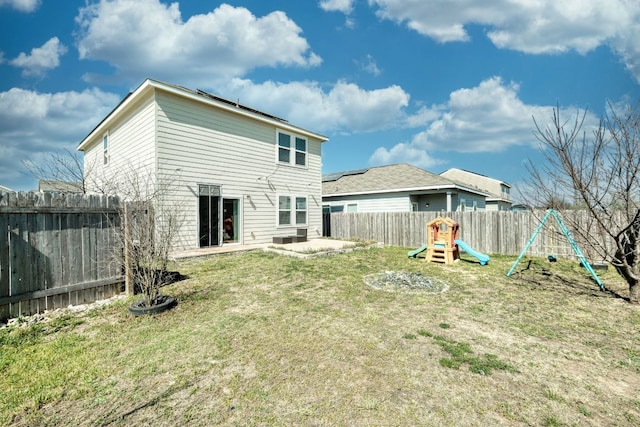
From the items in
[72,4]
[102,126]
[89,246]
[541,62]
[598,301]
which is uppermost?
[72,4]

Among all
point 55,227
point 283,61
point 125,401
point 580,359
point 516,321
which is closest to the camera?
point 125,401

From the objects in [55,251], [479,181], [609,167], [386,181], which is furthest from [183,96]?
[479,181]

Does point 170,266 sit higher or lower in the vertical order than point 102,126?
lower

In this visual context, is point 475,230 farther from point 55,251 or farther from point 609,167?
point 55,251

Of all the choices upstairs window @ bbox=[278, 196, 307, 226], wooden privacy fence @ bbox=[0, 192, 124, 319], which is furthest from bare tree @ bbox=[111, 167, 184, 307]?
upstairs window @ bbox=[278, 196, 307, 226]

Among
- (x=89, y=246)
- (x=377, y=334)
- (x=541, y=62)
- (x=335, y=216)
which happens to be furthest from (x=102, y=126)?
(x=541, y=62)

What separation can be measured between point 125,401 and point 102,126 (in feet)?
47.3

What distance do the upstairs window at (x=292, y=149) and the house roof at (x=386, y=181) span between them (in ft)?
16.4

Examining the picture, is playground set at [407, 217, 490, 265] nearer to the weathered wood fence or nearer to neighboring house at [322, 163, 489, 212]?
the weathered wood fence

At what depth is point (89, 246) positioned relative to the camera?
194 inches

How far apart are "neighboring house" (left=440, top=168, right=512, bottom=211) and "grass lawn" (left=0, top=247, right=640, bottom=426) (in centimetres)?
3062

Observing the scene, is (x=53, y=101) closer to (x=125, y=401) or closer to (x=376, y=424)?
(x=125, y=401)

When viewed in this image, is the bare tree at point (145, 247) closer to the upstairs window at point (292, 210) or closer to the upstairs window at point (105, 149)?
the upstairs window at point (292, 210)

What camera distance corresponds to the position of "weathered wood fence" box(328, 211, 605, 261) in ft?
34.9
